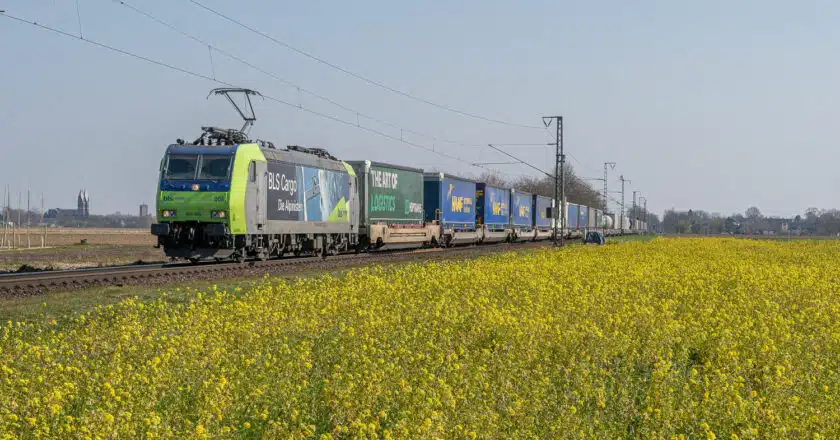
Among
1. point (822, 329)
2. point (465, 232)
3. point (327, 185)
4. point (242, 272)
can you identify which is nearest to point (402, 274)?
point (242, 272)

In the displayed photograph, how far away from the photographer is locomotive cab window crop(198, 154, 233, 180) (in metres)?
23.1

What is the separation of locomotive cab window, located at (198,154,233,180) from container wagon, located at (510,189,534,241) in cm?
3328

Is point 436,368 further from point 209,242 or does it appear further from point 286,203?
point 286,203

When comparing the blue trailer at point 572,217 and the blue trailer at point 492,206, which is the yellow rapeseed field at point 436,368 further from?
the blue trailer at point 572,217

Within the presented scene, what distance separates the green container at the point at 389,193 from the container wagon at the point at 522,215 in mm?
17616

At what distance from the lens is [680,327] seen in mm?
10234

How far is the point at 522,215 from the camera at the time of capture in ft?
193

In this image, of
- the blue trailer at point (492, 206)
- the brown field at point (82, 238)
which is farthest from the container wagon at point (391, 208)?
the brown field at point (82, 238)

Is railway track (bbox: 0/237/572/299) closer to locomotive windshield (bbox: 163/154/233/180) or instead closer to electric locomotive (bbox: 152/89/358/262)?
electric locomotive (bbox: 152/89/358/262)

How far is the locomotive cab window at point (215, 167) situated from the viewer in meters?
23.1

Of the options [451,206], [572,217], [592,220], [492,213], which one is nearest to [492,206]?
[492,213]

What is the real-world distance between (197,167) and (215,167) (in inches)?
21.2

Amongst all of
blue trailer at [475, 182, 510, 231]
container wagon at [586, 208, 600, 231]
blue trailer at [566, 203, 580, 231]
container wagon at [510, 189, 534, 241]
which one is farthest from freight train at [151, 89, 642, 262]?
container wagon at [586, 208, 600, 231]

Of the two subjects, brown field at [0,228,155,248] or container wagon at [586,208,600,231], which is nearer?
brown field at [0,228,155,248]
